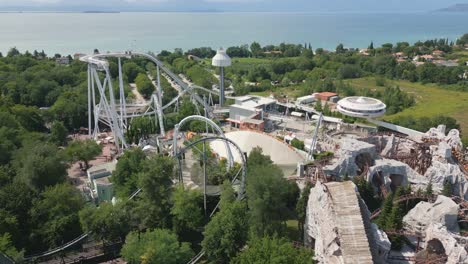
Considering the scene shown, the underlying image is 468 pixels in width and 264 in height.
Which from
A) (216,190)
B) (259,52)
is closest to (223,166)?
(216,190)

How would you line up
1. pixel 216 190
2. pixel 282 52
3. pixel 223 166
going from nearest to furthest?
pixel 216 190 < pixel 223 166 < pixel 282 52

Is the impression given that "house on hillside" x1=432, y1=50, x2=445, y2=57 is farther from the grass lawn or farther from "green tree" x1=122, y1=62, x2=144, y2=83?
"green tree" x1=122, y1=62, x2=144, y2=83

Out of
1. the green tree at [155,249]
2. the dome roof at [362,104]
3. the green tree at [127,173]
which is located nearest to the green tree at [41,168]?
the green tree at [127,173]

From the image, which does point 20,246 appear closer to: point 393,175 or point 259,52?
point 393,175

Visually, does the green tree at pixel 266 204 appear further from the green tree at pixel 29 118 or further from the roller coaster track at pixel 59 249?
the green tree at pixel 29 118

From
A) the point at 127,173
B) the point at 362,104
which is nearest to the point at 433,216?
the point at 127,173

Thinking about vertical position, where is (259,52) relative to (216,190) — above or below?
above
